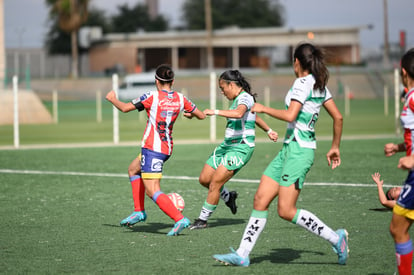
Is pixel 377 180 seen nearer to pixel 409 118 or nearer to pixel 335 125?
pixel 335 125

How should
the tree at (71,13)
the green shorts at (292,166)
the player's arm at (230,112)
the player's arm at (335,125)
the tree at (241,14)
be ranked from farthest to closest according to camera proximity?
the tree at (241,14) < the tree at (71,13) < the player's arm at (230,112) < the player's arm at (335,125) < the green shorts at (292,166)

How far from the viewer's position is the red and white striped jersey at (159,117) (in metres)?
8.41

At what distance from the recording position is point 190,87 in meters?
56.5

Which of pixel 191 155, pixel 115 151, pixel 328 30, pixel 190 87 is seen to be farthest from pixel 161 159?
pixel 328 30

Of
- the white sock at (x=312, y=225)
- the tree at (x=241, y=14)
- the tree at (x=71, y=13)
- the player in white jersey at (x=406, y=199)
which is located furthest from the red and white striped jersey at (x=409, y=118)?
the tree at (x=241, y=14)

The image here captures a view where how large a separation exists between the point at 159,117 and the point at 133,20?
96.5 meters

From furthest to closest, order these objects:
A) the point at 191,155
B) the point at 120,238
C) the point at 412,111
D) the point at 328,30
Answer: the point at 328,30, the point at 191,155, the point at 120,238, the point at 412,111

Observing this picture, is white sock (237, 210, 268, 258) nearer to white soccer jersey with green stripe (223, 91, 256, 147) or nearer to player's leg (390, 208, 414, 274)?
player's leg (390, 208, 414, 274)

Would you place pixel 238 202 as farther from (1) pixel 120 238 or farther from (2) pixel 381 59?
(2) pixel 381 59

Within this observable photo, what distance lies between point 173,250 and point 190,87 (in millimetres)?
49125

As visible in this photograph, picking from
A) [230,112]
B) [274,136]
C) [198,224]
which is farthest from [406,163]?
[198,224]

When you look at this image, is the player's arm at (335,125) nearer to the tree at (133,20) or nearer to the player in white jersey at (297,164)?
the player in white jersey at (297,164)

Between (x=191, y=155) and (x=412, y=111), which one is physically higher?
(x=412, y=111)

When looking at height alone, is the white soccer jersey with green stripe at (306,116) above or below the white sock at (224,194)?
above
